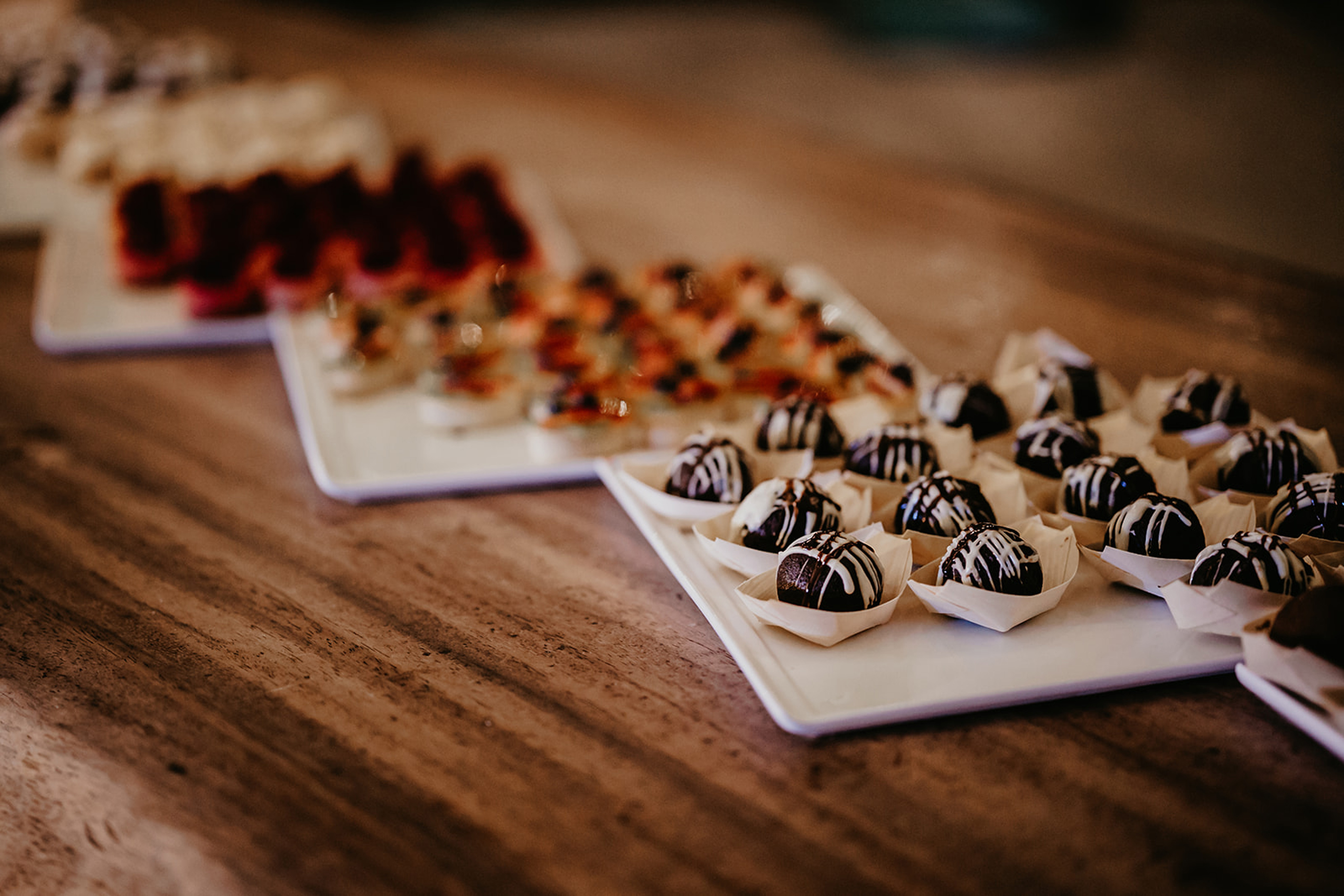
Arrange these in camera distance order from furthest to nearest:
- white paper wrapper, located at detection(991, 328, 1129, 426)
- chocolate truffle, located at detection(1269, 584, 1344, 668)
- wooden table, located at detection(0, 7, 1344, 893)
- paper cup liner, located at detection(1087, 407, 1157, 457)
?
white paper wrapper, located at detection(991, 328, 1129, 426), paper cup liner, located at detection(1087, 407, 1157, 457), chocolate truffle, located at detection(1269, 584, 1344, 668), wooden table, located at detection(0, 7, 1344, 893)

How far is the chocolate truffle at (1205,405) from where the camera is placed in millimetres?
1457

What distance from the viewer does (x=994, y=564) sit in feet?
3.75

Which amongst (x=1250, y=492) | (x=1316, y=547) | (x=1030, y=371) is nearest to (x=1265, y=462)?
(x=1250, y=492)

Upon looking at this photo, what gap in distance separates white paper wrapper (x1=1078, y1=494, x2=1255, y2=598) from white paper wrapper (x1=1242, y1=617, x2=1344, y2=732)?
108mm

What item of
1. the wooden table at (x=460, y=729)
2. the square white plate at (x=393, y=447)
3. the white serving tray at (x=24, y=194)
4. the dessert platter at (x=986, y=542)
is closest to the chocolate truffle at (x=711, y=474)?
the dessert platter at (x=986, y=542)

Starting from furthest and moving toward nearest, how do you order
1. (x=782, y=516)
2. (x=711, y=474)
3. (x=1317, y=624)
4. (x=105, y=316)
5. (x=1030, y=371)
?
(x=105, y=316) < (x=1030, y=371) < (x=711, y=474) < (x=782, y=516) < (x=1317, y=624)

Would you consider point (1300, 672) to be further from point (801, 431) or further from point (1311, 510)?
point (801, 431)

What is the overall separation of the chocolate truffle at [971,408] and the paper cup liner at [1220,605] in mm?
415

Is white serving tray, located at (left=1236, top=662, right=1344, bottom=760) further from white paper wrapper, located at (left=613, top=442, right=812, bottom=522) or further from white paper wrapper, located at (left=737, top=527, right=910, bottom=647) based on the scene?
white paper wrapper, located at (left=613, top=442, right=812, bottom=522)

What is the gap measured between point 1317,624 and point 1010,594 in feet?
0.93

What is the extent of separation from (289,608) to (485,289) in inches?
35.9

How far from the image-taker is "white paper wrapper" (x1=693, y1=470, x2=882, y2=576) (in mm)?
1224

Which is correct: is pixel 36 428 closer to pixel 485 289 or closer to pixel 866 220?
pixel 485 289

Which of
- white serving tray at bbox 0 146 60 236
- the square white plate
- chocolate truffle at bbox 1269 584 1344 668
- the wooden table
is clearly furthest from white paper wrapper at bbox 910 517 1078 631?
white serving tray at bbox 0 146 60 236
